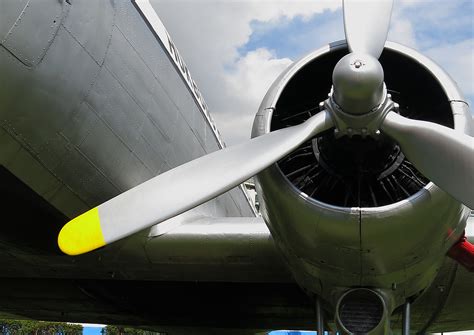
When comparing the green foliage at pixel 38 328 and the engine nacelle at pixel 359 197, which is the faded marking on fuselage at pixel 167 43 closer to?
the engine nacelle at pixel 359 197

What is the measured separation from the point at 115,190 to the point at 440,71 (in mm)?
3209

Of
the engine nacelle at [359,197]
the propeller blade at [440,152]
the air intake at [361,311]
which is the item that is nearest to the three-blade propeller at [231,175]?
the propeller blade at [440,152]

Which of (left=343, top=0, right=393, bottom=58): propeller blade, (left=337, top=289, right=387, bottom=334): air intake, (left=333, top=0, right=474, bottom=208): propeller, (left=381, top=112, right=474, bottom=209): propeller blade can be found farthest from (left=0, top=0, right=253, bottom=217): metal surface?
(left=381, top=112, right=474, bottom=209): propeller blade

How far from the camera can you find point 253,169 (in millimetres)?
4480

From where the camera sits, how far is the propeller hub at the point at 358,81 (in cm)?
418

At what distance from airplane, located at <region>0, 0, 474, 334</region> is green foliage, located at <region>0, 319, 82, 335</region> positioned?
4998 centimetres

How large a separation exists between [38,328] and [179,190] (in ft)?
177

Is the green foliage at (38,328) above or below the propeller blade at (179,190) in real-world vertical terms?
above

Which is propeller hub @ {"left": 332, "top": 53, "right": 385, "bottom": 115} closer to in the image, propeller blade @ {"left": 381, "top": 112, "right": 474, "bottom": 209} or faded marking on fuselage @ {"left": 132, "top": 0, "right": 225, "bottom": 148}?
propeller blade @ {"left": 381, "top": 112, "right": 474, "bottom": 209}

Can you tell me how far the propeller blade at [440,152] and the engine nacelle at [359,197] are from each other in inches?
9.8

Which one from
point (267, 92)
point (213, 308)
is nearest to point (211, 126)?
point (213, 308)

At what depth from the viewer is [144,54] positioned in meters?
6.43

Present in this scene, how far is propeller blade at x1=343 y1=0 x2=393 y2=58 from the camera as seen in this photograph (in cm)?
490

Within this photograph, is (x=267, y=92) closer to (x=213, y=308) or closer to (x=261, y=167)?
(x=261, y=167)
